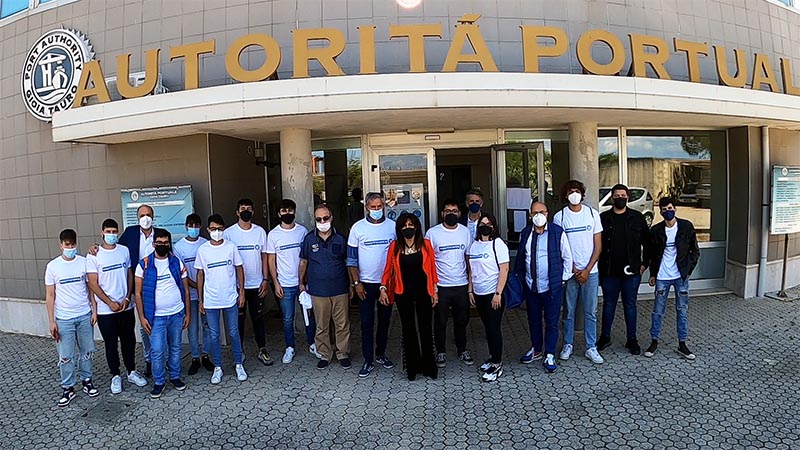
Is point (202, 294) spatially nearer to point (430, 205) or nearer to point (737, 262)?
point (430, 205)

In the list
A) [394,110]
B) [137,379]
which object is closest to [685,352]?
[394,110]

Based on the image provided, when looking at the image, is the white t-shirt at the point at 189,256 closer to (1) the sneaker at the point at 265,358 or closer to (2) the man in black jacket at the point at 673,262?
(1) the sneaker at the point at 265,358

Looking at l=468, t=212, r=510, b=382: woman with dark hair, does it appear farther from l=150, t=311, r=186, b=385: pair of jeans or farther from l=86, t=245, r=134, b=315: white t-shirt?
l=86, t=245, r=134, b=315: white t-shirt

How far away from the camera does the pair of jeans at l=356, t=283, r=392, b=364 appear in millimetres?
5307

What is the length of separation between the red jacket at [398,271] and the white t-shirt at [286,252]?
3.84ft

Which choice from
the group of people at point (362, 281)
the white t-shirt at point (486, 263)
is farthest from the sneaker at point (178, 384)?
the white t-shirt at point (486, 263)

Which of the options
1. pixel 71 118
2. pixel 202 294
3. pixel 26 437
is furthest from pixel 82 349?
pixel 71 118

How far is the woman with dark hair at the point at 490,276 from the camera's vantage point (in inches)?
199

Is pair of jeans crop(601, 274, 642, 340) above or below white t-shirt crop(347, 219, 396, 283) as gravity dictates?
below

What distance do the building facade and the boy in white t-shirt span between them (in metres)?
1.74

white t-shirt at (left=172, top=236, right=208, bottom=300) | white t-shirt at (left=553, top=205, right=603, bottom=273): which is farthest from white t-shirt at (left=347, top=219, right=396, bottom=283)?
white t-shirt at (left=553, top=205, right=603, bottom=273)

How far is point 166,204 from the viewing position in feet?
22.3

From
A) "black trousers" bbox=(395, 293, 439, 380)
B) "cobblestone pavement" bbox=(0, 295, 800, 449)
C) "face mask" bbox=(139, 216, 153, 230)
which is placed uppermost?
"face mask" bbox=(139, 216, 153, 230)

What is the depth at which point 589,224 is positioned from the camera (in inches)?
211
